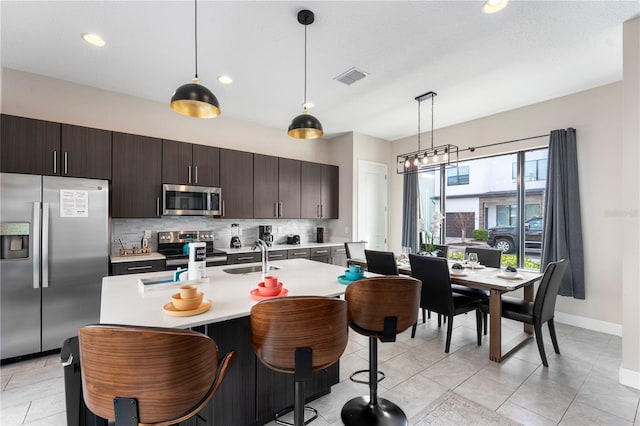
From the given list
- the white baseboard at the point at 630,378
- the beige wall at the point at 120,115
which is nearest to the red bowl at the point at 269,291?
the white baseboard at the point at 630,378

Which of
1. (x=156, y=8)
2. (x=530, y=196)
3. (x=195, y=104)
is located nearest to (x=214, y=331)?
(x=195, y=104)

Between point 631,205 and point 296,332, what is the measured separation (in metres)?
2.88

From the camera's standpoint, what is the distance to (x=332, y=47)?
8.86 ft

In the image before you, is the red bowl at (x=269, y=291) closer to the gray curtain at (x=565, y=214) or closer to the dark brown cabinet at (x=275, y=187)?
the dark brown cabinet at (x=275, y=187)

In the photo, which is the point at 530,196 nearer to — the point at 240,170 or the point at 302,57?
the point at 302,57

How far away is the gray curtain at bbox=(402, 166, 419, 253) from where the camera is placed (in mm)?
5453

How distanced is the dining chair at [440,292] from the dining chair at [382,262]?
24 cm

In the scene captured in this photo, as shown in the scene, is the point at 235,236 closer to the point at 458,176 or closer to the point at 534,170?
the point at 458,176

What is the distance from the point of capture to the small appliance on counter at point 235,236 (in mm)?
4574

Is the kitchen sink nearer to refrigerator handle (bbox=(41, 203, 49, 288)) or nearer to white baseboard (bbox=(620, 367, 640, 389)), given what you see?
refrigerator handle (bbox=(41, 203, 49, 288))

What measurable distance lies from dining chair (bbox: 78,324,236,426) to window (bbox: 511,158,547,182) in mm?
4853

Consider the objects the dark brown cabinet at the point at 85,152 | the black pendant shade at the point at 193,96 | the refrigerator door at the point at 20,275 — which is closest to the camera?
the black pendant shade at the point at 193,96

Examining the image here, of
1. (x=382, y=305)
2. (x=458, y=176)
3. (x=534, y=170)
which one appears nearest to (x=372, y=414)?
(x=382, y=305)

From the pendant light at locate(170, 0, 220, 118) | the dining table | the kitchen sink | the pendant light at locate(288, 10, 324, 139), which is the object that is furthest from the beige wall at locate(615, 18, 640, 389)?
the pendant light at locate(170, 0, 220, 118)
